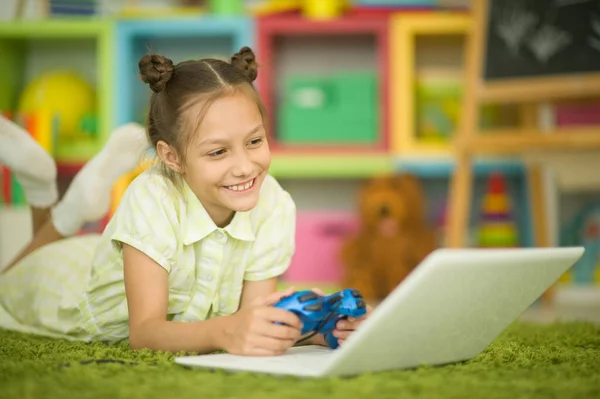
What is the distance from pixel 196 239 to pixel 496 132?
1.47 metres

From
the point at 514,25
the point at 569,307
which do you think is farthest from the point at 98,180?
the point at 569,307

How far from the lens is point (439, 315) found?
0.84 meters

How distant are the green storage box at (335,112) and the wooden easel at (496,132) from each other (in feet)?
1.62

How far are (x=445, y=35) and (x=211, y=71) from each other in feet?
6.60

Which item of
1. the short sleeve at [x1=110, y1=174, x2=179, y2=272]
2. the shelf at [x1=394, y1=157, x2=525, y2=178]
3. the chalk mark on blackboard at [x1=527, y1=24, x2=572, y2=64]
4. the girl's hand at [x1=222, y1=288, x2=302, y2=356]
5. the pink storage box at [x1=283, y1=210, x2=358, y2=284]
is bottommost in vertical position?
the pink storage box at [x1=283, y1=210, x2=358, y2=284]

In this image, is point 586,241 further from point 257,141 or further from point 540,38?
point 257,141

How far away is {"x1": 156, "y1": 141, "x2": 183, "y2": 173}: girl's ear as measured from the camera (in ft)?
3.89

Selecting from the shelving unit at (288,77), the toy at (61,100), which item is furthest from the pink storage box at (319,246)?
the toy at (61,100)

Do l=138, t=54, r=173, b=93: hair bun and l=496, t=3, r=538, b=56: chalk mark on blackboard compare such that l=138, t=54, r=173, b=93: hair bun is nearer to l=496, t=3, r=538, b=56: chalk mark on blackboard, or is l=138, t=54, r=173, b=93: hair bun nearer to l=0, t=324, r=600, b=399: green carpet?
l=0, t=324, r=600, b=399: green carpet

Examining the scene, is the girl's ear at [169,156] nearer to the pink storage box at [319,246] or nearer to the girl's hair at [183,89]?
the girl's hair at [183,89]

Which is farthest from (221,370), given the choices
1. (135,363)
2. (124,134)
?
(124,134)

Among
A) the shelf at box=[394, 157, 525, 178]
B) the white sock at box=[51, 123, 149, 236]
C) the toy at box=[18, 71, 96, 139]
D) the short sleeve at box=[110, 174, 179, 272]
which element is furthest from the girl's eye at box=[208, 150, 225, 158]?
the toy at box=[18, 71, 96, 139]

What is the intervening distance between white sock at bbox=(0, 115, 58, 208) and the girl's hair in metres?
0.46

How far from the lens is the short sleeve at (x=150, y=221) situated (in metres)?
1.14
